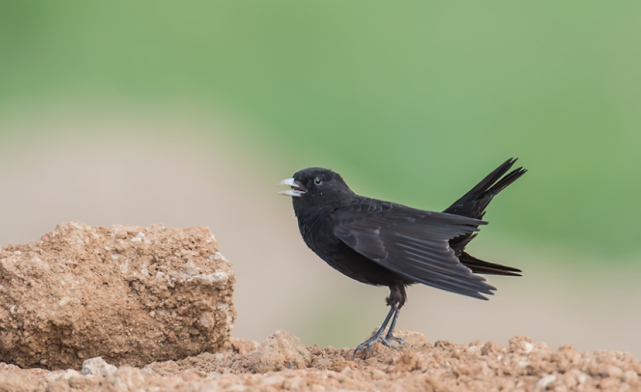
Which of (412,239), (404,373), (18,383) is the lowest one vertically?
(18,383)

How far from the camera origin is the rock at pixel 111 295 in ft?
14.5

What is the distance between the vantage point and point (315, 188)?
5.05 metres

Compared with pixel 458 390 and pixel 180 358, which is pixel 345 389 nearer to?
pixel 458 390

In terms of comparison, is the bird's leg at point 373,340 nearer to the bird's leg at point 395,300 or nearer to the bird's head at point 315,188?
the bird's leg at point 395,300

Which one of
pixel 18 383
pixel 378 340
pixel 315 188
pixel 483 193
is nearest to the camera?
pixel 18 383

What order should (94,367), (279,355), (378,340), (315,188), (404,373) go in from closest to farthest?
1. (404,373)
2. (94,367)
3. (279,355)
4. (378,340)
5. (315,188)

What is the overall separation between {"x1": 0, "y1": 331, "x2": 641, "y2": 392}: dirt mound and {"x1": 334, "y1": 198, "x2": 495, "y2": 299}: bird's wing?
0.40 metres

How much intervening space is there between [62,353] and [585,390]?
3.20 metres

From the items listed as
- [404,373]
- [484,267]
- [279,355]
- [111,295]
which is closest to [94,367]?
[111,295]

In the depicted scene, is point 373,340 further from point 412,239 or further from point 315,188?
point 315,188

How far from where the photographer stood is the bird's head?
4996 mm

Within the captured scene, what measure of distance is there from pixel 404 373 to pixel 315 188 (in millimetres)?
1669

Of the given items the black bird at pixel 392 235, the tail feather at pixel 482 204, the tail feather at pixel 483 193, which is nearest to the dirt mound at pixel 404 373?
the black bird at pixel 392 235

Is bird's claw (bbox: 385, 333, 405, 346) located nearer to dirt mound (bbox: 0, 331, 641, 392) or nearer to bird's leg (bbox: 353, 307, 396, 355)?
bird's leg (bbox: 353, 307, 396, 355)
